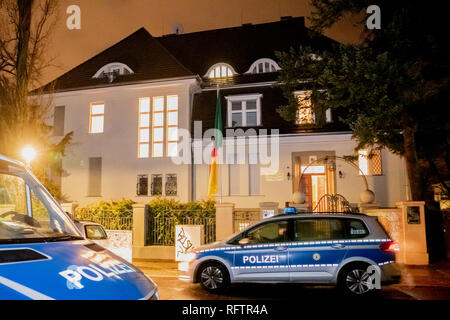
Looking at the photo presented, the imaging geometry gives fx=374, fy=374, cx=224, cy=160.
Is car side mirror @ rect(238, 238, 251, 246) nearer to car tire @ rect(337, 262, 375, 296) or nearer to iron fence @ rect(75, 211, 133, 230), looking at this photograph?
car tire @ rect(337, 262, 375, 296)

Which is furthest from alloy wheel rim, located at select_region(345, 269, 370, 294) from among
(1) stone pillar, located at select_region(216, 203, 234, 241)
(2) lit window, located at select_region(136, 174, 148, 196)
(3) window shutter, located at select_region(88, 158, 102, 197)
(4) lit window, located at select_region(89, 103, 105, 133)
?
(4) lit window, located at select_region(89, 103, 105, 133)

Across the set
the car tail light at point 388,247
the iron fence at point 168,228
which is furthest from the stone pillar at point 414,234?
the iron fence at point 168,228

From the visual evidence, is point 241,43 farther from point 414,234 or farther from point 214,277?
point 214,277

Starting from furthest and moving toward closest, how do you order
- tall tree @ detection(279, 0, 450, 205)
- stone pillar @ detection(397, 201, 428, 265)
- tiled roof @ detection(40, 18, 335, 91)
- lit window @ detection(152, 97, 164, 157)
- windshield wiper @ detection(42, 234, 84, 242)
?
tiled roof @ detection(40, 18, 335, 91)
lit window @ detection(152, 97, 164, 157)
stone pillar @ detection(397, 201, 428, 265)
tall tree @ detection(279, 0, 450, 205)
windshield wiper @ detection(42, 234, 84, 242)

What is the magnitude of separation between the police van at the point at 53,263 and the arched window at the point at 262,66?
750 inches

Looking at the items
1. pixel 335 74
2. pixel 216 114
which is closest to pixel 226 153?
pixel 216 114

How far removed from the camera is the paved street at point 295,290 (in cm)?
816

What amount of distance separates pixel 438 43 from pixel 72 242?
13.7 metres

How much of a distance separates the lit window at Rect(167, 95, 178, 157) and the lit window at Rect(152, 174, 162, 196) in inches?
53.3

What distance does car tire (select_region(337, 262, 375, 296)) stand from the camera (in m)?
7.86

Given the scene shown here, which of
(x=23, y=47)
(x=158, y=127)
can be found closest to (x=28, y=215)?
(x=23, y=47)

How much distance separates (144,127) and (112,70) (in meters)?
4.20

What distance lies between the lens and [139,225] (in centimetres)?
1430

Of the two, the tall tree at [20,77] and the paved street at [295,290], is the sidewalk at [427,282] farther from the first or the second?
the tall tree at [20,77]
